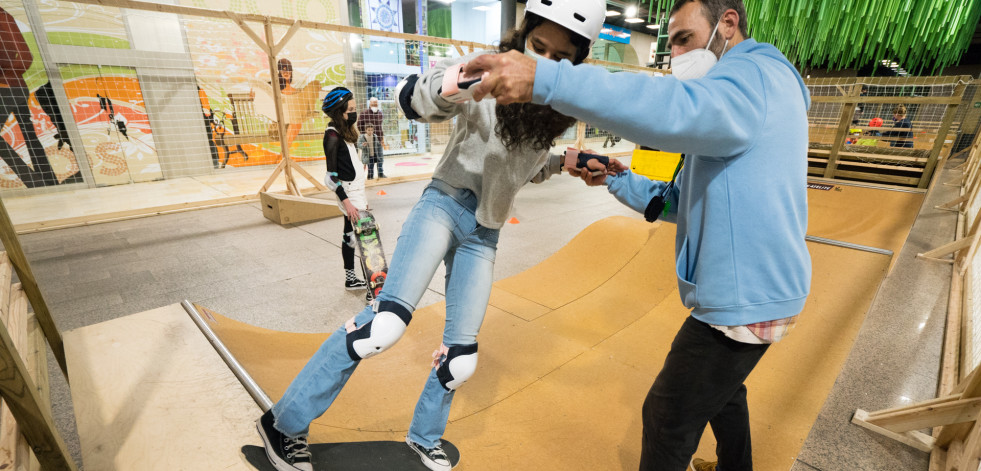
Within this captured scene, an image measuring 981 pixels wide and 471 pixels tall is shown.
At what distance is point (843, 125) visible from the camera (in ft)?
19.8

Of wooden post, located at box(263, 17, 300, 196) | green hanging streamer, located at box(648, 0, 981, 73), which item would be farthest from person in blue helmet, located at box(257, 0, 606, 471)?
wooden post, located at box(263, 17, 300, 196)

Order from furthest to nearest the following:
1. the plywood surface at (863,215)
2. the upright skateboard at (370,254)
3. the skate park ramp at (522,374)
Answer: the plywood surface at (863,215) → the upright skateboard at (370,254) → the skate park ramp at (522,374)

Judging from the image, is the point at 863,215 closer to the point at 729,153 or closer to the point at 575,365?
the point at 575,365

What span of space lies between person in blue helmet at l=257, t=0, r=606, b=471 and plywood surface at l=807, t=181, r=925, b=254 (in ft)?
14.0

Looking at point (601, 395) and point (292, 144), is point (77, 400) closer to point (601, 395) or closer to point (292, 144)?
point (601, 395)

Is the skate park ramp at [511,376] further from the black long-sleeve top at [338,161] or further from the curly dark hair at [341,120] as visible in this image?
the curly dark hair at [341,120]

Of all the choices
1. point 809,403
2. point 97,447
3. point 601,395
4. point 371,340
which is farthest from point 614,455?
point 97,447

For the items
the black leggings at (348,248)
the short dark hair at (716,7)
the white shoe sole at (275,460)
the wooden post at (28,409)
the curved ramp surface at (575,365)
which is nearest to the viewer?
the wooden post at (28,409)

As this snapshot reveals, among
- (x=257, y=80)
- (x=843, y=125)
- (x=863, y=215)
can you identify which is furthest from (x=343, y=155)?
(x=843, y=125)

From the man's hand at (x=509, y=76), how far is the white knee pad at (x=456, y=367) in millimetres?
1002

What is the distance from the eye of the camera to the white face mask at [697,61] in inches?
45.2

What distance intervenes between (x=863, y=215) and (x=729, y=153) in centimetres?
523

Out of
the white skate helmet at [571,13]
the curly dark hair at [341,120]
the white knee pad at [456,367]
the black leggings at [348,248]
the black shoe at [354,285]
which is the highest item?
the white skate helmet at [571,13]

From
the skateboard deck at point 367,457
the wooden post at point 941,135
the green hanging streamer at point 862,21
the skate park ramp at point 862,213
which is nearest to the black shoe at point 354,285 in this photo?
the skateboard deck at point 367,457
